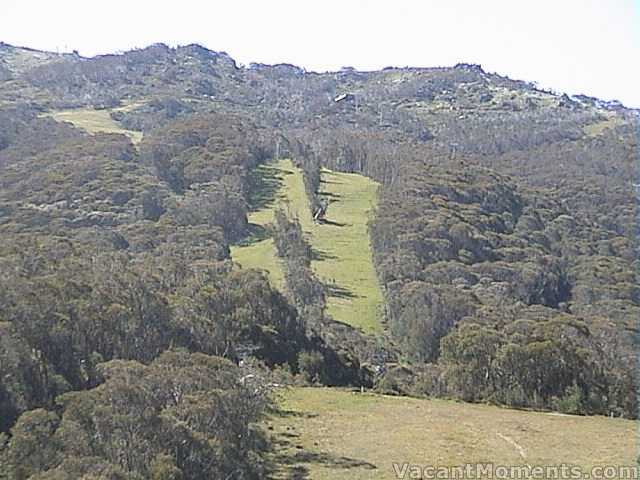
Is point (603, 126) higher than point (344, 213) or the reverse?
higher

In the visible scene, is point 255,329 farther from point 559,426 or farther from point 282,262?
point 282,262

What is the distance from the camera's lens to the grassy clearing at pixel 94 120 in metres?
114

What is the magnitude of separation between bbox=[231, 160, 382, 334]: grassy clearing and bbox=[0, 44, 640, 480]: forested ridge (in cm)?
141

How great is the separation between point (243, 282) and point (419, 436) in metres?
17.3

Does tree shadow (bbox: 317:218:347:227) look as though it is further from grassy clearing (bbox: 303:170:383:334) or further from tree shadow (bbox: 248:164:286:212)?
tree shadow (bbox: 248:164:286:212)

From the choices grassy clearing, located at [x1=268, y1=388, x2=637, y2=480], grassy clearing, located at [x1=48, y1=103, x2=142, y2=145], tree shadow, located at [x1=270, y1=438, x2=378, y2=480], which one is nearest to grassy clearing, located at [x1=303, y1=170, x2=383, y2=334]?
grassy clearing, located at [x1=268, y1=388, x2=637, y2=480]

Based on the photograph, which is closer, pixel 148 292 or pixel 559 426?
pixel 559 426

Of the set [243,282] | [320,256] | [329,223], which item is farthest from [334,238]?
[243,282]

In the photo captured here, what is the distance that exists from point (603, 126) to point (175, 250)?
128993mm

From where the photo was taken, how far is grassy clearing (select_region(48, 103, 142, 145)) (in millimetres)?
114000

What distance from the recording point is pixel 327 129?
14112cm

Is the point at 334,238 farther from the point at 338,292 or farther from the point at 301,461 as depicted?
the point at 301,461

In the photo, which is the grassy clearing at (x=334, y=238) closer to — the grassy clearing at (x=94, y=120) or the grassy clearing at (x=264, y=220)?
the grassy clearing at (x=264, y=220)

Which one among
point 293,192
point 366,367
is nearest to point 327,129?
point 293,192
